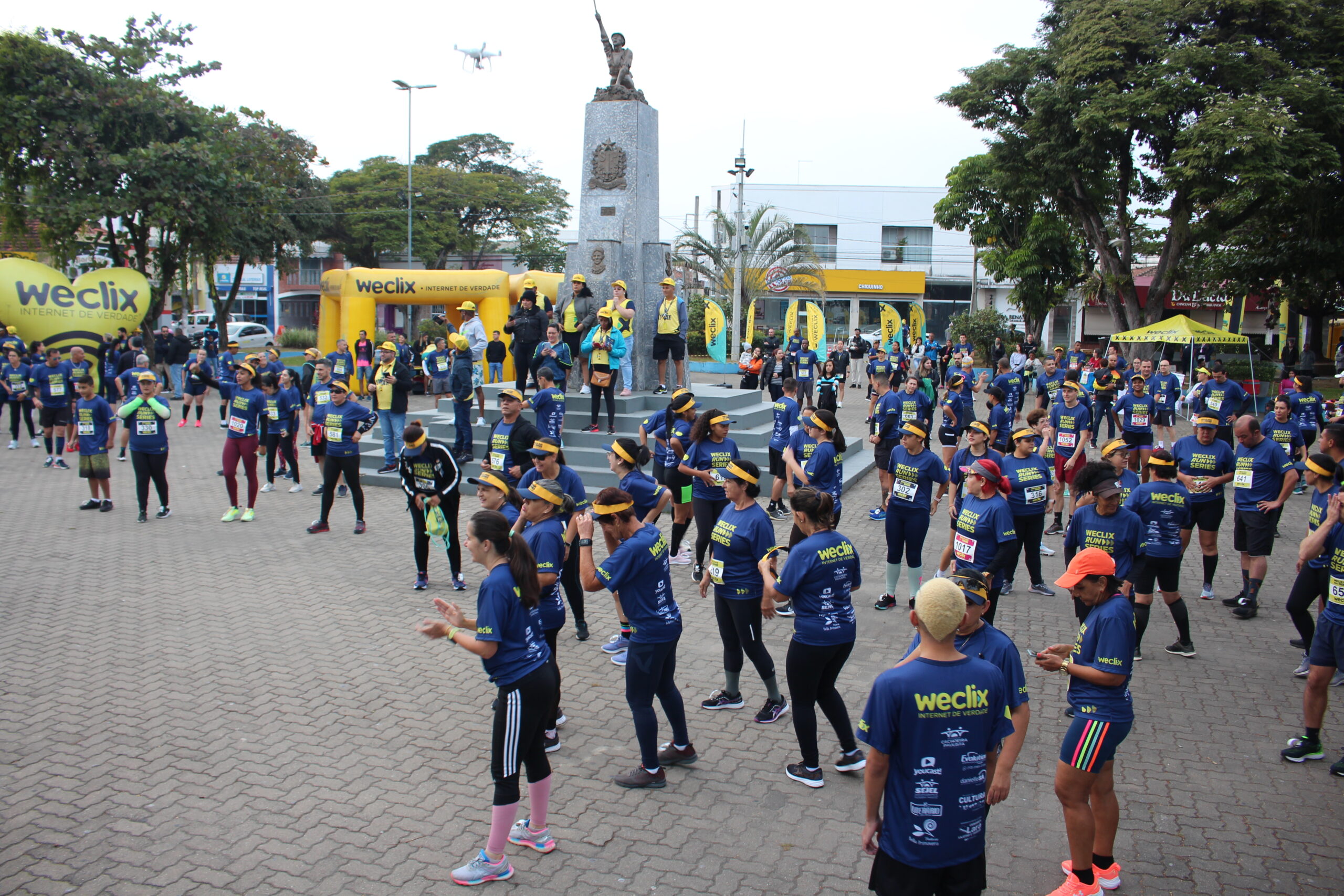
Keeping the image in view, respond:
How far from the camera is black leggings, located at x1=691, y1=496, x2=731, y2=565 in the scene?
8148mm

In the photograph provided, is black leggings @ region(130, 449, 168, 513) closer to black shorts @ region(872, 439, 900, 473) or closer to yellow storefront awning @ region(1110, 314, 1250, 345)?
black shorts @ region(872, 439, 900, 473)

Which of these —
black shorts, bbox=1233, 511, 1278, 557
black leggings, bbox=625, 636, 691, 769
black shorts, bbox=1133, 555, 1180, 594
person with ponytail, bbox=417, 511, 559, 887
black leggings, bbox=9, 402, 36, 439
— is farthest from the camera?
black leggings, bbox=9, 402, 36, 439

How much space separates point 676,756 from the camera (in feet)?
16.9

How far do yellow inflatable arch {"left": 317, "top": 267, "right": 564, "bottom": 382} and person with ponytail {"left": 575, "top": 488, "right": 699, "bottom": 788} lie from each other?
17374mm

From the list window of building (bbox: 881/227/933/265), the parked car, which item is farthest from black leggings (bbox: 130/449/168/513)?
window of building (bbox: 881/227/933/265)

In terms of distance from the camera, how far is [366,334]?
19.9 m

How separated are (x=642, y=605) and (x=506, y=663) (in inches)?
36.3

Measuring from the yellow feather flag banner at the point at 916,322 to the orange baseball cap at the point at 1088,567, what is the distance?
2816 cm

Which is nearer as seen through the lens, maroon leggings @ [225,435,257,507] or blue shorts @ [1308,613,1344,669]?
blue shorts @ [1308,613,1344,669]

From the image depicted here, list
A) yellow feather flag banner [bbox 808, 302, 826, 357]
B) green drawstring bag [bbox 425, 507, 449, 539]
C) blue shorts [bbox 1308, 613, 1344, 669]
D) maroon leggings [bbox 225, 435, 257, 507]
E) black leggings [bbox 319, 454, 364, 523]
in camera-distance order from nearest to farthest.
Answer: blue shorts [bbox 1308, 613, 1344, 669], green drawstring bag [bbox 425, 507, 449, 539], black leggings [bbox 319, 454, 364, 523], maroon leggings [bbox 225, 435, 257, 507], yellow feather flag banner [bbox 808, 302, 826, 357]

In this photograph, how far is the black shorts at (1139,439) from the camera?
11836 millimetres

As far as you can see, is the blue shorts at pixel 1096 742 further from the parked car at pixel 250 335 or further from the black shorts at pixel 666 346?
the parked car at pixel 250 335

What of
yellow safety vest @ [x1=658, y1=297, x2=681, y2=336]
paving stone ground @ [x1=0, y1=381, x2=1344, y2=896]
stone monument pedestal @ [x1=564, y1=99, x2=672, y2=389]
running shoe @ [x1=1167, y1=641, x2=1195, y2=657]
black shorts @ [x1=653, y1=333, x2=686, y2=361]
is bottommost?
paving stone ground @ [x1=0, y1=381, x2=1344, y2=896]

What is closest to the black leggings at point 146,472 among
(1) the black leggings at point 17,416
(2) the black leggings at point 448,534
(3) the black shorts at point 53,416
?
(2) the black leggings at point 448,534
